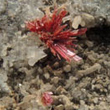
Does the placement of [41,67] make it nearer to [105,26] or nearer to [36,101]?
[36,101]

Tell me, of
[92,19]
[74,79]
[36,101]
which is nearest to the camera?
[36,101]

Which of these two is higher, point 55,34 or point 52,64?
point 55,34

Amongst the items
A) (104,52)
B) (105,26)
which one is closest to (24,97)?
(104,52)

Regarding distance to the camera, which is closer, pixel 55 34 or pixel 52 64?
pixel 55 34
